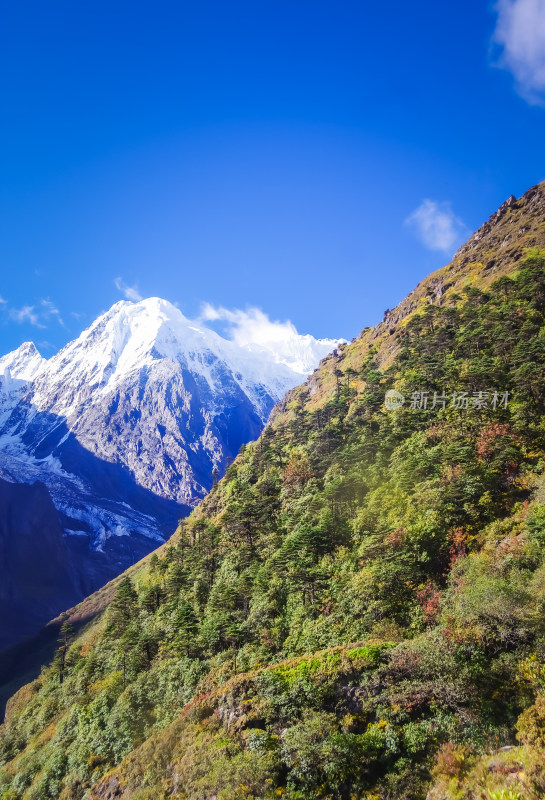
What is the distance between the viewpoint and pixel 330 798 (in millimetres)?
23000

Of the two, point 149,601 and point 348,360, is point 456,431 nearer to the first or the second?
point 149,601

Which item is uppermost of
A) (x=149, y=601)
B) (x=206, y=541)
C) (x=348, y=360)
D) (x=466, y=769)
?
(x=348, y=360)

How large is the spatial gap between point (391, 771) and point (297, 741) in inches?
236

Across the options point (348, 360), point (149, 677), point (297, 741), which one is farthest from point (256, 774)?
point (348, 360)

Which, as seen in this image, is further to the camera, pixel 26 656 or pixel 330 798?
pixel 26 656

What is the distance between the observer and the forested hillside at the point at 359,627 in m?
23.8

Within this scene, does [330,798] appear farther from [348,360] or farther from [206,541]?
Answer: [348,360]

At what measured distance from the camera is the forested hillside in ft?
78.1

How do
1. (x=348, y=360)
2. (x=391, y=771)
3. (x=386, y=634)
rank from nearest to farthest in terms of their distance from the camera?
(x=391, y=771) < (x=386, y=634) < (x=348, y=360)

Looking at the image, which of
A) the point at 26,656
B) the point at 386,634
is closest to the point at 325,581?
the point at 386,634

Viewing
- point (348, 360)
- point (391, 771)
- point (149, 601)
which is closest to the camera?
point (391, 771)

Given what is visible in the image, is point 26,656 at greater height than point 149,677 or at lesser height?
greater

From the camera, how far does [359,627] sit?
122 feet

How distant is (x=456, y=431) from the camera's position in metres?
55.7
